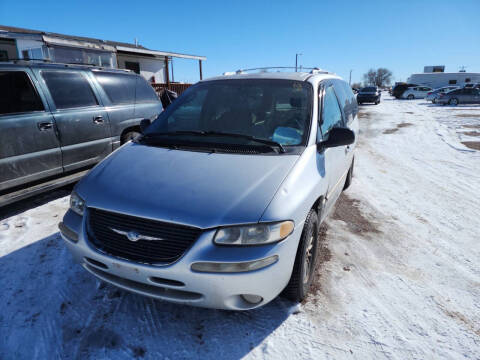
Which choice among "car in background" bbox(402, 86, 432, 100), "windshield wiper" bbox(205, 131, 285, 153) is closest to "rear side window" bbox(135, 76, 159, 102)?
"windshield wiper" bbox(205, 131, 285, 153)

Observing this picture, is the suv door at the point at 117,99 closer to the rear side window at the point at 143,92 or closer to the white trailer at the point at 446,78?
the rear side window at the point at 143,92

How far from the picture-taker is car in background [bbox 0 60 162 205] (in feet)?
11.6

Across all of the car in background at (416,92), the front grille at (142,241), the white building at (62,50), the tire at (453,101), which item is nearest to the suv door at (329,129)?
the front grille at (142,241)

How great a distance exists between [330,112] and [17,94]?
12.0ft

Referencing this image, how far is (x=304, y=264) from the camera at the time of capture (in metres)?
2.26

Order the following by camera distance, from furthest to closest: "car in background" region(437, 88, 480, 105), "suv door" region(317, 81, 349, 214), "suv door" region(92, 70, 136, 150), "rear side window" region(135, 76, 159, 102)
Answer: "car in background" region(437, 88, 480, 105) < "rear side window" region(135, 76, 159, 102) < "suv door" region(92, 70, 136, 150) < "suv door" region(317, 81, 349, 214)

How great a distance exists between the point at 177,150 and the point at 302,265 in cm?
134

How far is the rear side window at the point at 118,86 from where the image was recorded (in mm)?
4961

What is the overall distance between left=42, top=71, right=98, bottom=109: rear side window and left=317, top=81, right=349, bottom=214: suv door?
3404 millimetres

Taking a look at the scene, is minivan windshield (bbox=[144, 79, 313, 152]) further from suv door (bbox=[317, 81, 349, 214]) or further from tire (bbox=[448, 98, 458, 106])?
tire (bbox=[448, 98, 458, 106])

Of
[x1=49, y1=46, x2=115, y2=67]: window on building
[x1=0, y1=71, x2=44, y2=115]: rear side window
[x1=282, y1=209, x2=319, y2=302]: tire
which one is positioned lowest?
[x1=282, y1=209, x2=319, y2=302]: tire

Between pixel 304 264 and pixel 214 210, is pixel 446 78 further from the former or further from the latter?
pixel 214 210

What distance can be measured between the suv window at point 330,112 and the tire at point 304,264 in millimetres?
930

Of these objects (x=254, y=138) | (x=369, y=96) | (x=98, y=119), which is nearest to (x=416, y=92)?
(x=369, y=96)
